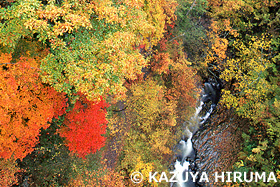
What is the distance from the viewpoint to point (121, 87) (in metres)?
10.4

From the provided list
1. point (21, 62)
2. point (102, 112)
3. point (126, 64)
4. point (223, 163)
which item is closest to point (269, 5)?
point (223, 163)

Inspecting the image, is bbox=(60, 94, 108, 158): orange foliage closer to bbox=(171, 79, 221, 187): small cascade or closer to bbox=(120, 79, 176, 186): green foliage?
bbox=(120, 79, 176, 186): green foliage

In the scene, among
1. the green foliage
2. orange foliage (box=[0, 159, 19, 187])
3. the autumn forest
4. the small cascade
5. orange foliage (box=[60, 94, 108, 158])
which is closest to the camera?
the autumn forest

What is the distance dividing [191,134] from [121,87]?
57.7 feet

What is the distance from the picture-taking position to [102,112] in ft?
45.0

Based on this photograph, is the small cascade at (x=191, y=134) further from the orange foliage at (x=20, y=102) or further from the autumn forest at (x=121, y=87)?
the orange foliage at (x=20, y=102)

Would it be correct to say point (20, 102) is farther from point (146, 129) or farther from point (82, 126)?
point (146, 129)

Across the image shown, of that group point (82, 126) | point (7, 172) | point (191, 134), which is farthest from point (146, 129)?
point (7, 172)

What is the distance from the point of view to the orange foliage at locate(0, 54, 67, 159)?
8750 mm

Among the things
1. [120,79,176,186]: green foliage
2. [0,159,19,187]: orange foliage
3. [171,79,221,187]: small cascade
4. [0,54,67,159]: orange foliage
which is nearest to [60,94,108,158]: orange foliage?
[0,54,67,159]: orange foliage

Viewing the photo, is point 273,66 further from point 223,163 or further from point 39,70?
point 39,70

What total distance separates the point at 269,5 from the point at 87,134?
2751 cm

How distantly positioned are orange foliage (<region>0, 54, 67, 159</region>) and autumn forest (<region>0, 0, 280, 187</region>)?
0.06m

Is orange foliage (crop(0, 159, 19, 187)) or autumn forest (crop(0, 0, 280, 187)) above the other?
autumn forest (crop(0, 0, 280, 187))
